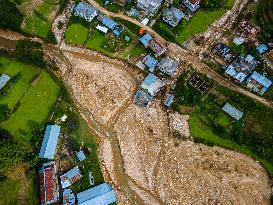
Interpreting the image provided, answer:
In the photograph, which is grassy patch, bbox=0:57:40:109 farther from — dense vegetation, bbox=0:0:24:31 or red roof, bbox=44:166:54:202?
red roof, bbox=44:166:54:202

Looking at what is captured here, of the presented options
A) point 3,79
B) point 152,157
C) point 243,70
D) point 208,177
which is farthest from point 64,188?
point 243,70

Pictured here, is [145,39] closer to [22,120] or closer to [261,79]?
[261,79]

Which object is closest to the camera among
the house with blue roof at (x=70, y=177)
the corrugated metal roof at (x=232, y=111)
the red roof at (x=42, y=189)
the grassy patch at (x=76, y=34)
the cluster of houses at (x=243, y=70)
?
the red roof at (x=42, y=189)

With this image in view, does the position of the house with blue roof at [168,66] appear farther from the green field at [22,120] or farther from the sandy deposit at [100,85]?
the green field at [22,120]

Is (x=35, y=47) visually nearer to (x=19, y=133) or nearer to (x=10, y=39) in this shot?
(x=10, y=39)

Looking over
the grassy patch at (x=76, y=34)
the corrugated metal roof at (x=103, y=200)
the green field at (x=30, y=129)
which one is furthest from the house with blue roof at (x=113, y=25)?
the corrugated metal roof at (x=103, y=200)

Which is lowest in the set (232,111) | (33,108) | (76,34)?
(33,108)
